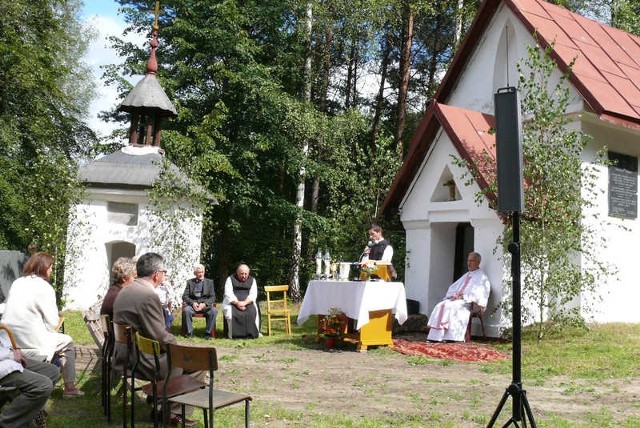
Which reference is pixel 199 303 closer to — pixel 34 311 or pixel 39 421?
pixel 34 311

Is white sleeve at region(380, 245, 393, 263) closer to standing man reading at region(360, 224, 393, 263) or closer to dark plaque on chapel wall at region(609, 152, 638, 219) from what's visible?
standing man reading at region(360, 224, 393, 263)

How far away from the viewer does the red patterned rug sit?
9.62 metres

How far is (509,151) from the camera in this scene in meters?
5.06

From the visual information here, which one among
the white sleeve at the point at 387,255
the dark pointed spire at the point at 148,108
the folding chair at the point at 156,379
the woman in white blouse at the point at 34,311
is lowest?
the folding chair at the point at 156,379

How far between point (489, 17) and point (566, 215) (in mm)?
5764

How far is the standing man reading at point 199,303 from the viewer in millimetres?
11828

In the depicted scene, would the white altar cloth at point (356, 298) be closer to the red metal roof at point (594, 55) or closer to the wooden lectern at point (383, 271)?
the wooden lectern at point (383, 271)

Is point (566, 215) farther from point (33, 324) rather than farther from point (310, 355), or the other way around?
point (33, 324)

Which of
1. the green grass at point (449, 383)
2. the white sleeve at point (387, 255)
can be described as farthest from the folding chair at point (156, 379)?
the white sleeve at point (387, 255)

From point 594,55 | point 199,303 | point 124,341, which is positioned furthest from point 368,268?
point 594,55

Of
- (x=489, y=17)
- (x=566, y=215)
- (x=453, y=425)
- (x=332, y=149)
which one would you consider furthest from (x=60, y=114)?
(x=453, y=425)

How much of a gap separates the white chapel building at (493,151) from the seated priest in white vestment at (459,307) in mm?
294

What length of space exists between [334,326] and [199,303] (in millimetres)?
2894

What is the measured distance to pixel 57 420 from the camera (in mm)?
5777
